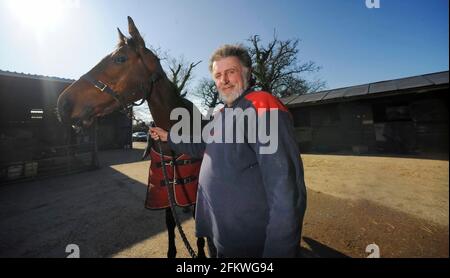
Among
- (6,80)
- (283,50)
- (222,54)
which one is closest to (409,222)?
(222,54)

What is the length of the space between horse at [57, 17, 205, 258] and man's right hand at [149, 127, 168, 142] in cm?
16

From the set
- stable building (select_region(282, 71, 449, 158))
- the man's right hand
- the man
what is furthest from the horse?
stable building (select_region(282, 71, 449, 158))

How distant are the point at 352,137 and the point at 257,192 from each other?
536 inches

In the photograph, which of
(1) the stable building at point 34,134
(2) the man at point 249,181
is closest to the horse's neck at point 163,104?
(2) the man at point 249,181

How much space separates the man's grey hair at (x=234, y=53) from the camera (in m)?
1.55

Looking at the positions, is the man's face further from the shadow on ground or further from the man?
the shadow on ground

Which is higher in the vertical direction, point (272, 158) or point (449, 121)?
point (449, 121)

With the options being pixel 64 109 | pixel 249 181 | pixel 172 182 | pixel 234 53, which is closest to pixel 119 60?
pixel 64 109

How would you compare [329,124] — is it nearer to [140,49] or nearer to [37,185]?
[140,49]

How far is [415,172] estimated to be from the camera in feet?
21.9

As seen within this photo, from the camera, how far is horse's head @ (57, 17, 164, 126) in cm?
202

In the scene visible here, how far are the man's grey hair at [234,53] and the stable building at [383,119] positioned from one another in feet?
37.9

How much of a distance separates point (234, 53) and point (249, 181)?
98 centimetres

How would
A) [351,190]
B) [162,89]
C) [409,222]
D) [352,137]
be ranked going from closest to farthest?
[162,89], [409,222], [351,190], [352,137]
